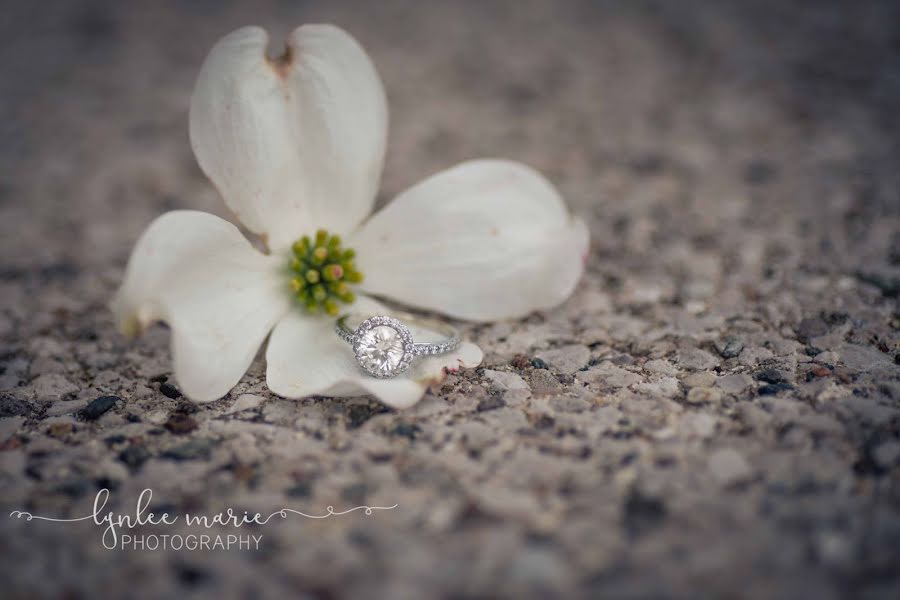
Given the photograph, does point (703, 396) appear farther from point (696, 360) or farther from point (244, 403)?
point (244, 403)

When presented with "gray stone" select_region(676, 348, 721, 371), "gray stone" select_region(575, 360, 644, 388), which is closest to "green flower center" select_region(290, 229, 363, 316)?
"gray stone" select_region(575, 360, 644, 388)

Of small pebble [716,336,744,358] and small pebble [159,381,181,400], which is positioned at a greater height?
small pebble [159,381,181,400]

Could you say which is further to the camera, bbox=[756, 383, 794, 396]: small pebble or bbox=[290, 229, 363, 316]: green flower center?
bbox=[290, 229, 363, 316]: green flower center

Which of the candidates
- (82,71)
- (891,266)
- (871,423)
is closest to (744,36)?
(891,266)

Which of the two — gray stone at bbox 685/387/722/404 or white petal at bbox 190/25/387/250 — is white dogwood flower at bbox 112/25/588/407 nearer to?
white petal at bbox 190/25/387/250

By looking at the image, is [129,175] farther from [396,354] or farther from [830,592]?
[830,592]

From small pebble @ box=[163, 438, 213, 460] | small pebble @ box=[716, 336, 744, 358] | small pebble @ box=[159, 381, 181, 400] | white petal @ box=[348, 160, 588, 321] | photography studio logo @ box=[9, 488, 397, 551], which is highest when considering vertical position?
white petal @ box=[348, 160, 588, 321]
